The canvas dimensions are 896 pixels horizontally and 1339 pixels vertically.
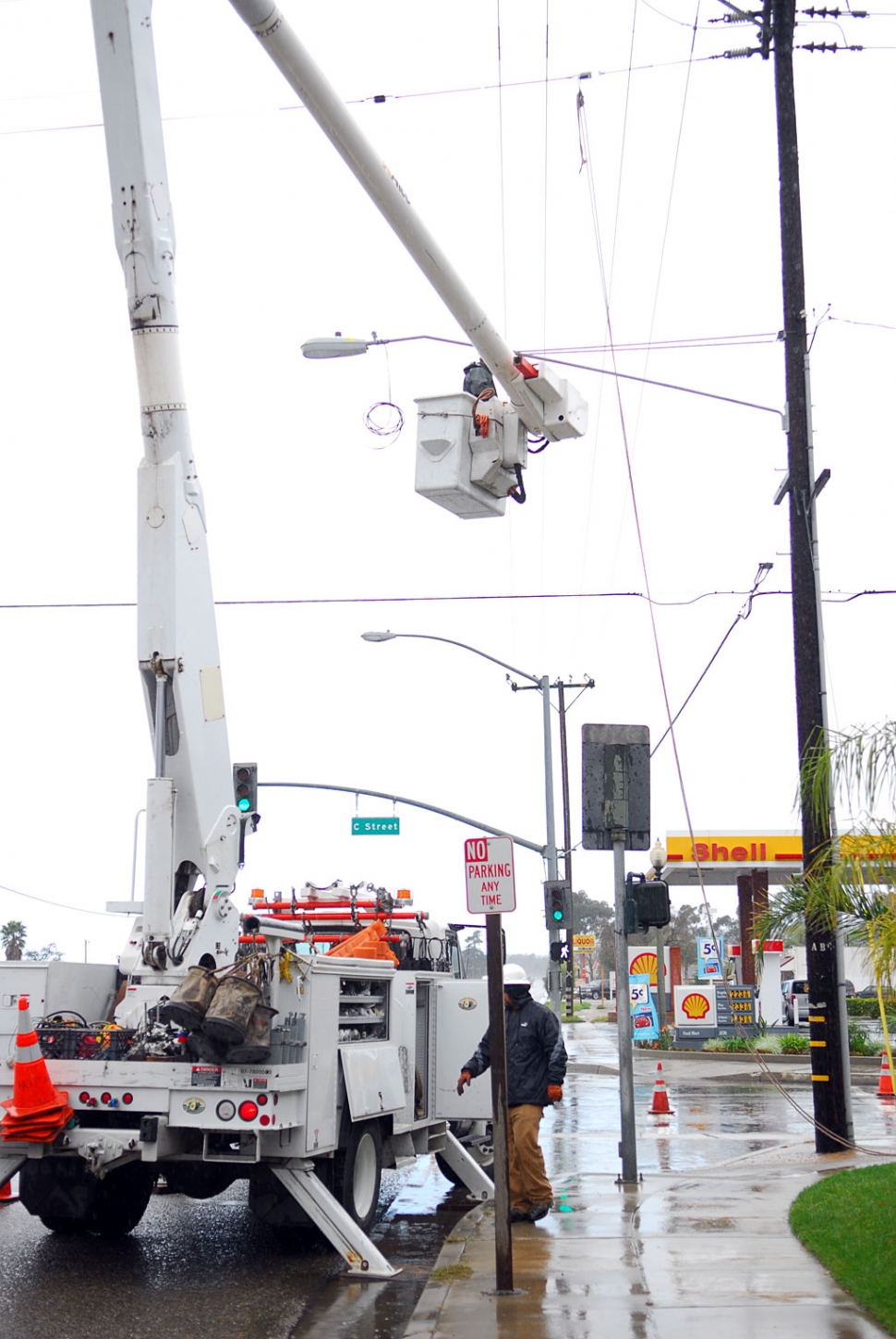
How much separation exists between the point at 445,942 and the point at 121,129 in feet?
24.4

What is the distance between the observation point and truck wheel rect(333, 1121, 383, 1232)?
31.7 ft

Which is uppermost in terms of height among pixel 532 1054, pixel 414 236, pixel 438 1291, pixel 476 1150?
pixel 414 236

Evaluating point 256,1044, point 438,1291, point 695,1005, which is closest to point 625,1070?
point 438,1291

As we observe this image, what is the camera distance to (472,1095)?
12172mm

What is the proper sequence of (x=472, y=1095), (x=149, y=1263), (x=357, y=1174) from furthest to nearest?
(x=472, y=1095)
(x=357, y=1174)
(x=149, y=1263)

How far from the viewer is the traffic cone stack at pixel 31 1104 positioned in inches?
339

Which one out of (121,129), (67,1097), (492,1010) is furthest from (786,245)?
(67,1097)

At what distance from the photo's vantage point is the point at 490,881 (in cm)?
873

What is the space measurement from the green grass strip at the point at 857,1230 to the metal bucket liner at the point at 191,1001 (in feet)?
13.1

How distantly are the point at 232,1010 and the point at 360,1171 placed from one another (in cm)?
238

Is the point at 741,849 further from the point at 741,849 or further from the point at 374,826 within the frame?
the point at 374,826

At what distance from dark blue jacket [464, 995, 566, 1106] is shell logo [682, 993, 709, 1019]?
22458mm

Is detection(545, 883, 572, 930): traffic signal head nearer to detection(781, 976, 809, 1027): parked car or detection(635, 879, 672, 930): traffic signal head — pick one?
detection(635, 879, 672, 930): traffic signal head

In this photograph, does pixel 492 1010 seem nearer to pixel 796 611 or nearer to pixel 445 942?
pixel 445 942
